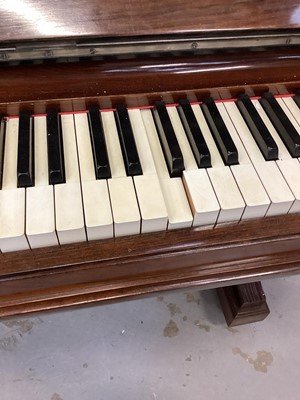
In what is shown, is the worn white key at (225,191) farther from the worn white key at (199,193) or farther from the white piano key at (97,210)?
the white piano key at (97,210)

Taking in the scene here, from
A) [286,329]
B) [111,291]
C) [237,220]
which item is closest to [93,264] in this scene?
[111,291]

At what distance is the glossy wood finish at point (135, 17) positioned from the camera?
2.34ft

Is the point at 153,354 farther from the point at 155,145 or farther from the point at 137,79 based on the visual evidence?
the point at 137,79

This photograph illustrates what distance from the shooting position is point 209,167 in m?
0.76

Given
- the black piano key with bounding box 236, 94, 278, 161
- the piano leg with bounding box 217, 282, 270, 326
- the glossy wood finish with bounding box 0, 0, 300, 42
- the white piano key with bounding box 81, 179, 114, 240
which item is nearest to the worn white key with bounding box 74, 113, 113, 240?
the white piano key with bounding box 81, 179, 114, 240

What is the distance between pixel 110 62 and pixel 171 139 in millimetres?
199

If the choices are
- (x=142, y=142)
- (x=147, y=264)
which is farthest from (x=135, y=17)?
(x=147, y=264)

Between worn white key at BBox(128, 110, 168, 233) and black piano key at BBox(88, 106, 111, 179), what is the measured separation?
60 millimetres

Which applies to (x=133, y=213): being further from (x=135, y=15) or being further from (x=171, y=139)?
(x=135, y=15)

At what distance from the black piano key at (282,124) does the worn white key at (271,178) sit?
62mm

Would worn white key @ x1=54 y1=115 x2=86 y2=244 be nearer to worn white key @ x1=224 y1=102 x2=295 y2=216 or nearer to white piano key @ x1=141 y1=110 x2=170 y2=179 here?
white piano key @ x1=141 y1=110 x2=170 y2=179

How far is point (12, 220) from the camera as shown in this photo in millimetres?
646

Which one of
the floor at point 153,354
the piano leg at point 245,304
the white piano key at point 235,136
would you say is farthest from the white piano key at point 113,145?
the piano leg at point 245,304

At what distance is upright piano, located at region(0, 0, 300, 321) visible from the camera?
0.69 meters
